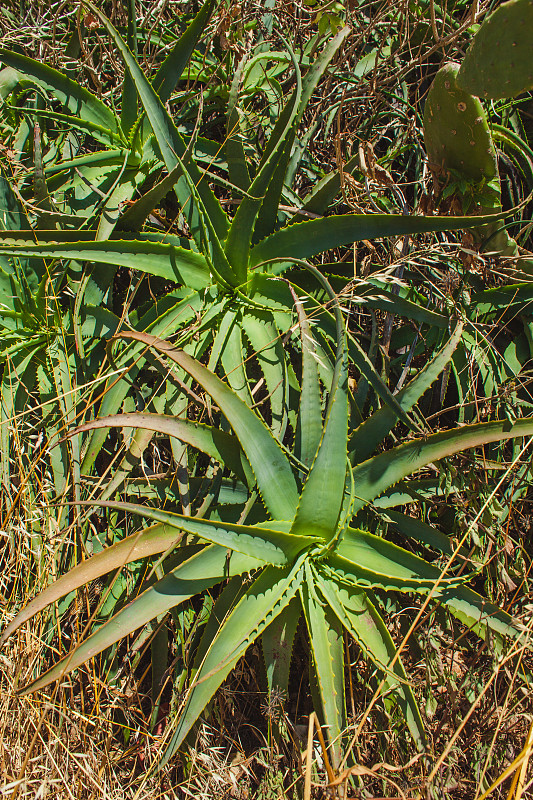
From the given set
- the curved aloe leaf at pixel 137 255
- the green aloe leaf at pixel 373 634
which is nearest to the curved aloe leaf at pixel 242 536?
the green aloe leaf at pixel 373 634

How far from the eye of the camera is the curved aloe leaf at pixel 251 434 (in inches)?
44.9

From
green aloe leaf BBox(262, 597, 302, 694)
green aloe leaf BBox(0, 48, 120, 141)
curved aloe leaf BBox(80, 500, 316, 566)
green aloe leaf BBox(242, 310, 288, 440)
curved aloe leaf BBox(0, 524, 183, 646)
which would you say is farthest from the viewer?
green aloe leaf BBox(0, 48, 120, 141)

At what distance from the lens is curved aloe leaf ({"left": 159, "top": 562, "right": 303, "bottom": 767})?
1.09 metres

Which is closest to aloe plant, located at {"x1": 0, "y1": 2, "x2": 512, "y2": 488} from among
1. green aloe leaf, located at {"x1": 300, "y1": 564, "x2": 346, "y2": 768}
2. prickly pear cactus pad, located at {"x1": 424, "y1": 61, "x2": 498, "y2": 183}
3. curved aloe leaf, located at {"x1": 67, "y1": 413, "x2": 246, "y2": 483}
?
curved aloe leaf, located at {"x1": 67, "y1": 413, "x2": 246, "y2": 483}

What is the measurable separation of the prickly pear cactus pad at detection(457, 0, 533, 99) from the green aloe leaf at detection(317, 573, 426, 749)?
1122 millimetres

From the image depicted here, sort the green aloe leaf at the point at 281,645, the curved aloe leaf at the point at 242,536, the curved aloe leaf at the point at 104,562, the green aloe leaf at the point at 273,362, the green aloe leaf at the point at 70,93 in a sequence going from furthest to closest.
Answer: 1. the green aloe leaf at the point at 70,93
2. the green aloe leaf at the point at 273,362
3. the green aloe leaf at the point at 281,645
4. the curved aloe leaf at the point at 104,562
5. the curved aloe leaf at the point at 242,536

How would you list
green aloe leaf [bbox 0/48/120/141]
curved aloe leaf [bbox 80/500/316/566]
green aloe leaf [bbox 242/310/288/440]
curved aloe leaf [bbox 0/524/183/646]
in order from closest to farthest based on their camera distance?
1. curved aloe leaf [bbox 80/500/316/566]
2. curved aloe leaf [bbox 0/524/183/646]
3. green aloe leaf [bbox 242/310/288/440]
4. green aloe leaf [bbox 0/48/120/141]

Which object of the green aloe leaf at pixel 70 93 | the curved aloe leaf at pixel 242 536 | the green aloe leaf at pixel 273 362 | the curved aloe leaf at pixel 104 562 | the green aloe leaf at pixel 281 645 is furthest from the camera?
the green aloe leaf at pixel 70 93

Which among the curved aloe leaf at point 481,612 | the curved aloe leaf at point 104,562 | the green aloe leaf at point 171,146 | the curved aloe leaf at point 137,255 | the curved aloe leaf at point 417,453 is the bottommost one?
the curved aloe leaf at point 481,612

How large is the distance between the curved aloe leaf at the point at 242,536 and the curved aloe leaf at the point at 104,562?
0.14m

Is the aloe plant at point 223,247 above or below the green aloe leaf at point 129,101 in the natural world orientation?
below

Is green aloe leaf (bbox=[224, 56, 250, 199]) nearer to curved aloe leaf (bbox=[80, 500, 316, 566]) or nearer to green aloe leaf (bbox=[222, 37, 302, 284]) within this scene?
green aloe leaf (bbox=[222, 37, 302, 284])

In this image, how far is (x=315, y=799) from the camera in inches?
51.0

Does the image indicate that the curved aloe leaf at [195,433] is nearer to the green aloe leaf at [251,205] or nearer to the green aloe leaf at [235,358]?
the green aloe leaf at [235,358]
